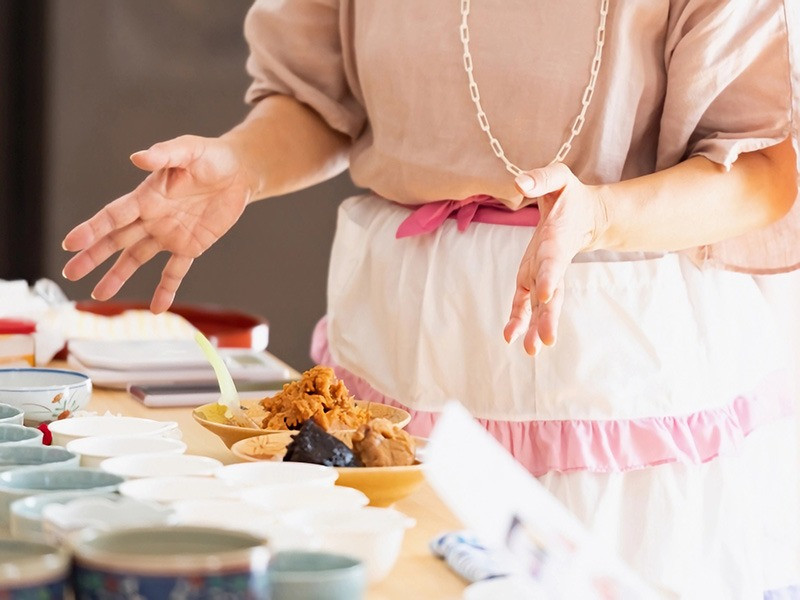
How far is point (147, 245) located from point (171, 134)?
2.29m

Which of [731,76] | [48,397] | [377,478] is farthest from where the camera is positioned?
[731,76]

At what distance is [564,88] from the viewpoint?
4.56ft

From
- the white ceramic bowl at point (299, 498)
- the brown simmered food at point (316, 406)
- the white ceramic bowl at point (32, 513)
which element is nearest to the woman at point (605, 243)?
the brown simmered food at point (316, 406)

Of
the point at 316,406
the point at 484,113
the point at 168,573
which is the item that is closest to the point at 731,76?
the point at 484,113

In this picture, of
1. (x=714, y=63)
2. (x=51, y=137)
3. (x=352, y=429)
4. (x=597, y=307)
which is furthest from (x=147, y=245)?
(x=51, y=137)

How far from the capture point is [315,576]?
2.27ft

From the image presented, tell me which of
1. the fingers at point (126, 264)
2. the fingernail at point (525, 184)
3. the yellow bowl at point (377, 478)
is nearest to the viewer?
the yellow bowl at point (377, 478)

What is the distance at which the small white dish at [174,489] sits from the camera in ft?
2.87

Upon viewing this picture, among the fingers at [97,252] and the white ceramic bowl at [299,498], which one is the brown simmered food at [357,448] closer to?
the white ceramic bowl at [299,498]

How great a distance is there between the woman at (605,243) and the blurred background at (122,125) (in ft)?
7.13

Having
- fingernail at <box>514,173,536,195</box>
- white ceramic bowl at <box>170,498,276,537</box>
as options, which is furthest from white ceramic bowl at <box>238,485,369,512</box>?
fingernail at <box>514,173,536,195</box>

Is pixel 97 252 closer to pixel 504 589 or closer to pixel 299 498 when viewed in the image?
pixel 299 498

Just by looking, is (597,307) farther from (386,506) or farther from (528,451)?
(386,506)

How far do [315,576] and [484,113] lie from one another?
86cm
